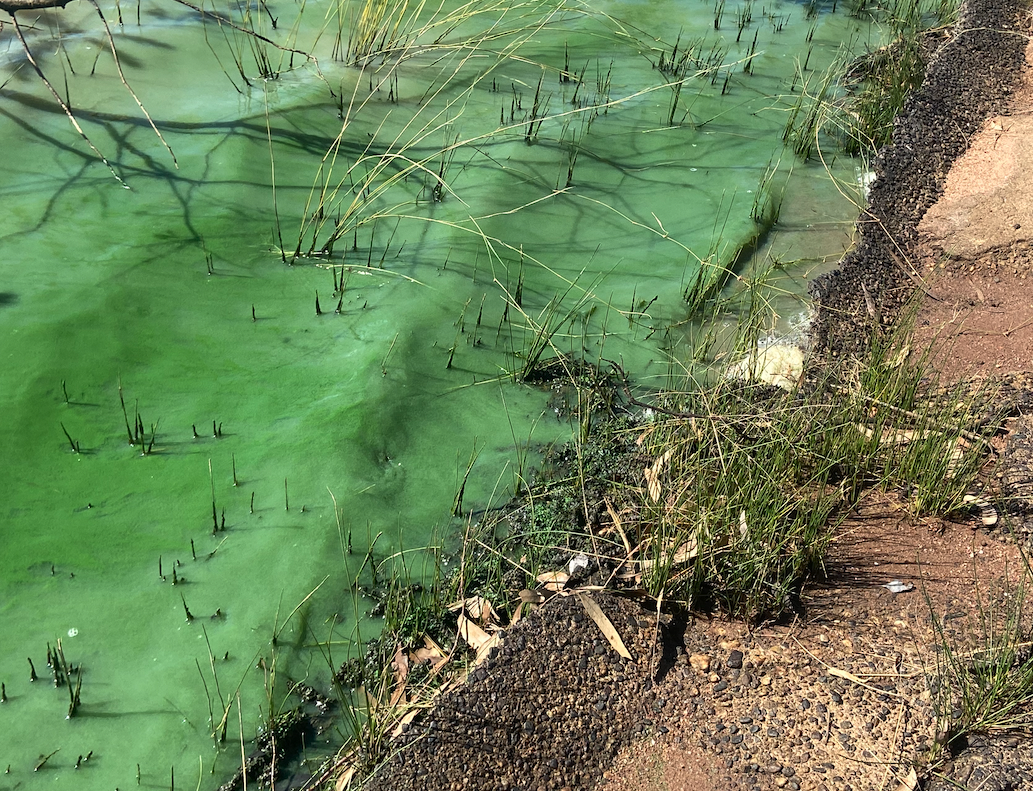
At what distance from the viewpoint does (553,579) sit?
105 inches

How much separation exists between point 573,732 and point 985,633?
3.43 ft

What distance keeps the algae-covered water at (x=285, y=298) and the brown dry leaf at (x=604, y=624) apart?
418 millimetres

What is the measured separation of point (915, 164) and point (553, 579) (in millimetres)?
3168

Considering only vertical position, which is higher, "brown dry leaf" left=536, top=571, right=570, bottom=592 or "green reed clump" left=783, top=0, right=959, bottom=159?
"green reed clump" left=783, top=0, right=959, bottom=159

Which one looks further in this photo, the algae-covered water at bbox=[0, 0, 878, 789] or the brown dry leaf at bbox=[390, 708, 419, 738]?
the algae-covered water at bbox=[0, 0, 878, 789]

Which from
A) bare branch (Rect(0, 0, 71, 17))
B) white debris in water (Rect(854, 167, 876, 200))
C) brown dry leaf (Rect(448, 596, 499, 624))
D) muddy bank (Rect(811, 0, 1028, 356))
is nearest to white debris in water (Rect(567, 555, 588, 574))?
brown dry leaf (Rect(448, 596, 499, 624))

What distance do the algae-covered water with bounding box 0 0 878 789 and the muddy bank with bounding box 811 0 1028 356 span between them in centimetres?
22

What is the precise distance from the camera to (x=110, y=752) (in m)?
2.17

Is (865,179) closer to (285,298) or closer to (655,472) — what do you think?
(655,472)

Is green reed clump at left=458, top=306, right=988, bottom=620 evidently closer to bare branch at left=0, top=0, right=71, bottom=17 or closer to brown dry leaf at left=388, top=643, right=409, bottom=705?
brown dry leaf at left=388, top=643, right=409, bottom=705

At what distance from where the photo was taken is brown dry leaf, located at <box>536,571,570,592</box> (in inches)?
104

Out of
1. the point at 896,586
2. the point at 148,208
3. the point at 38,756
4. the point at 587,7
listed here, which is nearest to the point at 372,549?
the point at 38,756

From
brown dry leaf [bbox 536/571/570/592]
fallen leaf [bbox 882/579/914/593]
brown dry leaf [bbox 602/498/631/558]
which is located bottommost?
brown dry leaf [bbox 536/571/570/592]

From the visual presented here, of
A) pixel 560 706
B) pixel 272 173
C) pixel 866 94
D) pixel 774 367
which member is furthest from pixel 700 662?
pixel 866 94
